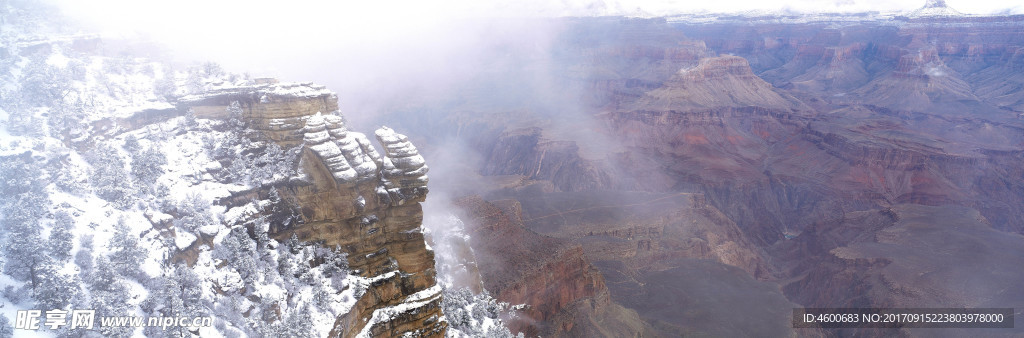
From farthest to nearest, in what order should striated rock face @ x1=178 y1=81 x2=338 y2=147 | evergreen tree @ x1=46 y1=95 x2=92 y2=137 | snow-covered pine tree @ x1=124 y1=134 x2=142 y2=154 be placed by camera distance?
evergreen tree @ x1=46 y1=95 x2=92 y2=137
striated rock face @ x1=178 y1=81 x2=338 y2=147
snow-covered pine tree @ x1=124 y1=134 x2=142 y2=154

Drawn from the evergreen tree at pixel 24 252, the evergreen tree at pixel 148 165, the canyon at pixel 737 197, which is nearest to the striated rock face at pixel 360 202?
the evergreen tree at pixel 148 165

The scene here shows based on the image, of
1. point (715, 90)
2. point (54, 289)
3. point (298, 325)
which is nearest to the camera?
point (54, 289)

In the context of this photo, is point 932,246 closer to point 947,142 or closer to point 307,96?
point 947,142

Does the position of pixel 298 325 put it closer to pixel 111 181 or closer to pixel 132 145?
pixel 111 181

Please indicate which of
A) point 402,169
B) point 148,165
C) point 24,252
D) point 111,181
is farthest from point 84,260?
point 402,169

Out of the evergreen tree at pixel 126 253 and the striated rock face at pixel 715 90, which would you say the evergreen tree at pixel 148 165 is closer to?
the evergreen tree at pixel 126 253

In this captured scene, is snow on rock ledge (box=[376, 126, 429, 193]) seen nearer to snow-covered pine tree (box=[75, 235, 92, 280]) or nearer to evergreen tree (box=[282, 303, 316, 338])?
evergreen tree (box=[282, 303, 316, 338])

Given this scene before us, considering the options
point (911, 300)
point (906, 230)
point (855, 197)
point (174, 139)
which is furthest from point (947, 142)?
point (174, 139)

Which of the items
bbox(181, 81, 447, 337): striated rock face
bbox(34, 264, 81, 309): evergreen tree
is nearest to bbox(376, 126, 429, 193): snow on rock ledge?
bbox(181, 81, 447, 337): striated rock face
